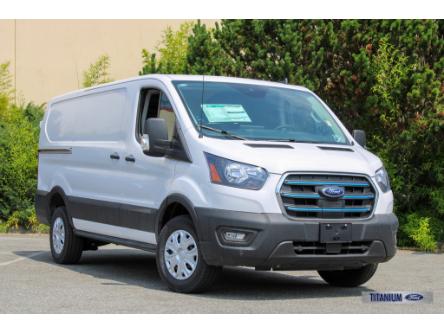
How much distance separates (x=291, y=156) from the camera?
8.55 meters

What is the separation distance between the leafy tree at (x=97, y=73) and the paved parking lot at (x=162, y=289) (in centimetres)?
1043

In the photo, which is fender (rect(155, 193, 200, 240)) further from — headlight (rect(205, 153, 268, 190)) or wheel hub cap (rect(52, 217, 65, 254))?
wheel hub cap (rect(52, 217, 65, 254))

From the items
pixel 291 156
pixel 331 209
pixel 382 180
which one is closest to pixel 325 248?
pixel 331 209

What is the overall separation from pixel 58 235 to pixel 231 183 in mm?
4137

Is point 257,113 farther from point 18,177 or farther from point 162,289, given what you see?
point 18,177

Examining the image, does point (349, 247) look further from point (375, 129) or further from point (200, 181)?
point (375, 129)

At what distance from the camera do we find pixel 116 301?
8250 millimetres

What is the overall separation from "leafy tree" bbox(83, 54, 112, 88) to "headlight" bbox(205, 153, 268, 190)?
14880 millimetres

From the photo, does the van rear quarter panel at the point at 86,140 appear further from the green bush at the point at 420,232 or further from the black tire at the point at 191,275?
the green bush at the point at 420,232

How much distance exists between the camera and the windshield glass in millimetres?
9097

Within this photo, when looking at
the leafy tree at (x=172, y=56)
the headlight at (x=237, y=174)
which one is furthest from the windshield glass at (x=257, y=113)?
the leafy tree at (x=172, y=56)

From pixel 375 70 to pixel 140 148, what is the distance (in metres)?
6.41

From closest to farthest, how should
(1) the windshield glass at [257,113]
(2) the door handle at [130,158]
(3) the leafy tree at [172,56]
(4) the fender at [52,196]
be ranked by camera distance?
1. (1) the windshield glass at [257,113]
2. (2) the door handle at [130,158]
3. (4) the fender at [52,196]
4. (3) the leafy tree at [172,56]

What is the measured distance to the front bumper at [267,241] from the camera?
8.28 meters
